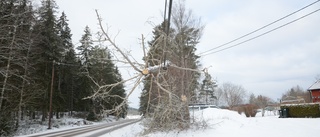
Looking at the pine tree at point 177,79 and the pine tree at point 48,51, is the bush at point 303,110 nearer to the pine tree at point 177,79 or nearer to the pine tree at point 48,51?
the pine tree at point 177,79

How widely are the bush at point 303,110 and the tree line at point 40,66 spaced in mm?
10150

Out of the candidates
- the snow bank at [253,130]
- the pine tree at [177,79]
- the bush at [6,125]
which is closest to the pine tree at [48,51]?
the bush at [6,125]

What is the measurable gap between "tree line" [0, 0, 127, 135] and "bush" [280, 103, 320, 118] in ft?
33.3

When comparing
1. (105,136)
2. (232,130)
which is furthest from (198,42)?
(105,136)

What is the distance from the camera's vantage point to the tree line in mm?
10086

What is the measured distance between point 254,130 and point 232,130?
740 mm

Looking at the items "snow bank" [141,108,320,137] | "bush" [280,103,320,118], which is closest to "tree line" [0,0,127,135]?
"snow bank" [141,108,320,137]

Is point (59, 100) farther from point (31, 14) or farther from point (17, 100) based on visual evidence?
point (31, 14)

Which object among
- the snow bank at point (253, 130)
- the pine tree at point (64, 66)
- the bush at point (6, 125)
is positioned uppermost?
the pine tree at point (64, 66)

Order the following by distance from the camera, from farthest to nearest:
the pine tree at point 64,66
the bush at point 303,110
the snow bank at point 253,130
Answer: the pine tree at point 64,66
the bush at point 303,110
the snow bank at point 253,130

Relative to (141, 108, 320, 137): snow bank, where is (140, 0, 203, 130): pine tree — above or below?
above

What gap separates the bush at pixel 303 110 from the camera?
42.0 ft

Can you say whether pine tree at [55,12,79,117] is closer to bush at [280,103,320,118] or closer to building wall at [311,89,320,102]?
bush at [280,103,320,118]

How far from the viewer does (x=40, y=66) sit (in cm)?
2511
